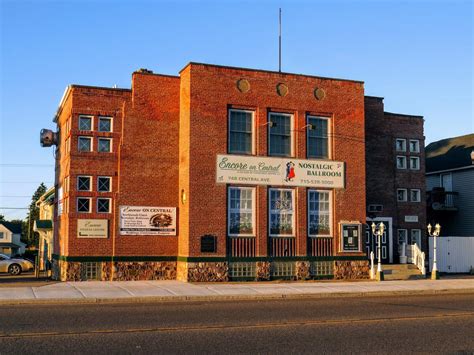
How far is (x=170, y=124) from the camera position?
28.7 m

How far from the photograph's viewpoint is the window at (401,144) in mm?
35219

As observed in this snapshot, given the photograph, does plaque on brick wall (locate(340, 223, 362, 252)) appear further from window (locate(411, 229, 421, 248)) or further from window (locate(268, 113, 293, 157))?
window (locate(411, 229, 421, 248))

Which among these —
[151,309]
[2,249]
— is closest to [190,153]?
[151,309]

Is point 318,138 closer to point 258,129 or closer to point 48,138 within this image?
point 258,129

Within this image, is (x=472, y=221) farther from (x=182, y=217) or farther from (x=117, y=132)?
(x=117, y=132)

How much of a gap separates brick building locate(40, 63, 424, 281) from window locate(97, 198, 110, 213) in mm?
44

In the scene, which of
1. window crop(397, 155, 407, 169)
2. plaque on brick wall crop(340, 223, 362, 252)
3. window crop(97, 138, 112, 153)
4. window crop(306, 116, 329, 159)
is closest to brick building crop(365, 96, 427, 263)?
window crop(397, 155, 407, 169)

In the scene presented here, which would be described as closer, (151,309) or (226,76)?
(151,309)

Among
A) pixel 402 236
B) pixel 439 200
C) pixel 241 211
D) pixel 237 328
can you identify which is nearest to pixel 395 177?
pixel 402 236

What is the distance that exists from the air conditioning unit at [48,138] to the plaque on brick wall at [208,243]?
11.4m

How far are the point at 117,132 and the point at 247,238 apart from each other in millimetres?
7610

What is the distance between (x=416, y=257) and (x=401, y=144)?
6.87 m

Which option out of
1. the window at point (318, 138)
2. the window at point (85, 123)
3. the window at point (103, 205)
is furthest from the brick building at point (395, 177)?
the window at point (85, 123)

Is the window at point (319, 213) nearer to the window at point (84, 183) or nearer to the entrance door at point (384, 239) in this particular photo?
the entrance door at point (384, 239)
